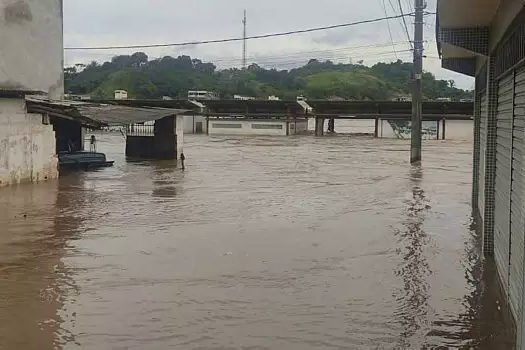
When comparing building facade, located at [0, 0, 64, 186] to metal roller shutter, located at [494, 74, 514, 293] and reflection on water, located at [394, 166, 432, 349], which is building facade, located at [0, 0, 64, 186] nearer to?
reflection on water, located at [394, 166, 432, 349]

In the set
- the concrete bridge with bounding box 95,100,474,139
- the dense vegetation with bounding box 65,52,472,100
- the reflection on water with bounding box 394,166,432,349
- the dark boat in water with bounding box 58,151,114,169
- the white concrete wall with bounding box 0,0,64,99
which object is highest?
the dense vegetation with bounding box 65,52,472,100

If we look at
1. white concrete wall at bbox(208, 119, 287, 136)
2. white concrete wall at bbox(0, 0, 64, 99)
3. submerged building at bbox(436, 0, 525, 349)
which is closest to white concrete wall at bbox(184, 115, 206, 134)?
white concrete wall at bbox(208, 119, 287, 136)

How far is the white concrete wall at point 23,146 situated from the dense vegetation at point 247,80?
4060cm

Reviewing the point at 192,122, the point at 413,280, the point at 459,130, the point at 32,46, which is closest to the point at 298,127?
the point at 192,122

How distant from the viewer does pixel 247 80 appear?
74250mm

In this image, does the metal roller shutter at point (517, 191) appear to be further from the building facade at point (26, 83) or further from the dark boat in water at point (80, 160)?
the dark boat in water at point (80, 160)

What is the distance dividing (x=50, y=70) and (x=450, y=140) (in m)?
30.8

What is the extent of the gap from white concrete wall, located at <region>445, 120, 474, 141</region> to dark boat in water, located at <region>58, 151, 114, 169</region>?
94.5 ft

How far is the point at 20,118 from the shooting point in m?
18.7

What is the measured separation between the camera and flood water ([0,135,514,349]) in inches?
257

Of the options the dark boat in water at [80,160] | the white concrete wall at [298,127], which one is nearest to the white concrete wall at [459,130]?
Answer: the white concrete wall at [298,127]

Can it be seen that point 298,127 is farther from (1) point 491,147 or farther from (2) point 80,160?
(1) point 491,147

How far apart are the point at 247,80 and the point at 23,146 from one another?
56566mm

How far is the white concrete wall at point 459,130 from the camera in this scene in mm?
46375
